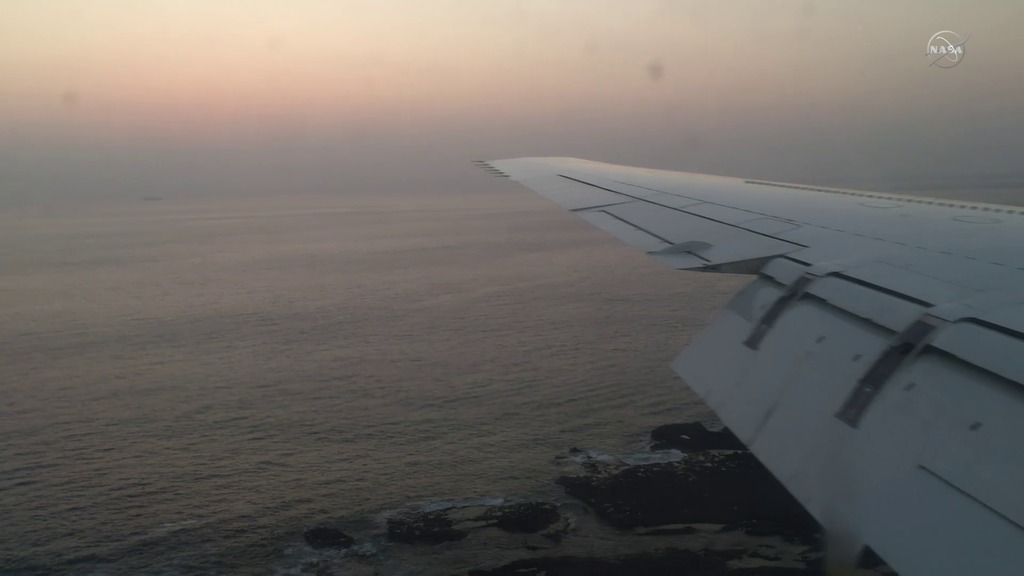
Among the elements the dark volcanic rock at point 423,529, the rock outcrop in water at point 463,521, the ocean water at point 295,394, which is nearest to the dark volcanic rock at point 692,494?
the rock outcrop in water at point 463,521

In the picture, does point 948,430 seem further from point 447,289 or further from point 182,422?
point 447,289

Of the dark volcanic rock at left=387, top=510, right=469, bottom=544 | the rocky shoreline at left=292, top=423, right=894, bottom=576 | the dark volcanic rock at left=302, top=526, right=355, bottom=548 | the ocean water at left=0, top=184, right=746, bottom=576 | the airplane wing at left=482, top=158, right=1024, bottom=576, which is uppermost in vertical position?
the airplane wing at left=482, top=158, right=1024, bottom=576

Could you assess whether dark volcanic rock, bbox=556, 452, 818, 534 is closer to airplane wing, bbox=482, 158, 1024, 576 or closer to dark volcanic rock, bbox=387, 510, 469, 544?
dark volcanic rock, bbox=387, 510, 469, 544

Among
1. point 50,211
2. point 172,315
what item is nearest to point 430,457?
point 172,315

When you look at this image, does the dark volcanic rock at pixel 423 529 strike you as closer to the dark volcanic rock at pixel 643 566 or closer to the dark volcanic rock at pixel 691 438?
the dark volcanic rock at pixel 643 566

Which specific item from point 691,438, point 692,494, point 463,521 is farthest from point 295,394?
point 692,494

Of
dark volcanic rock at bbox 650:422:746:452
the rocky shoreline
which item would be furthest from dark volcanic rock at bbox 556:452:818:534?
dark volcanic rock at bbox 650:422:746:452

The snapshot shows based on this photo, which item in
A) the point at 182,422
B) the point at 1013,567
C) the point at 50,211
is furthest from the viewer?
the point at 50,211
